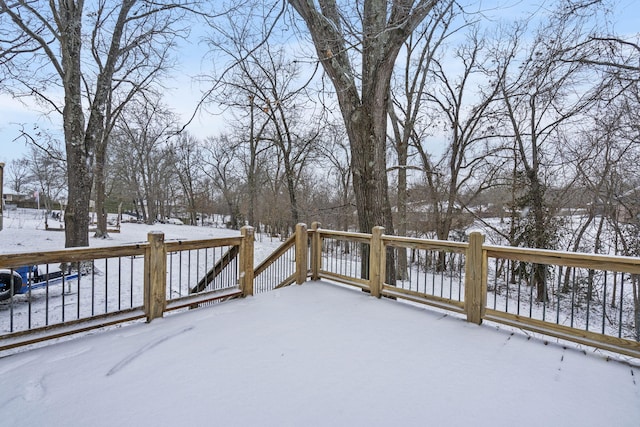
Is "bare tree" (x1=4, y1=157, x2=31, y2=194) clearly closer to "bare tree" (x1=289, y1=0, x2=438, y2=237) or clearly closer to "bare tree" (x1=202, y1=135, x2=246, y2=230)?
"bare tree" (x1=202, y1=135, x2=246, y2=230)

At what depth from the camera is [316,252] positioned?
18.4 ft

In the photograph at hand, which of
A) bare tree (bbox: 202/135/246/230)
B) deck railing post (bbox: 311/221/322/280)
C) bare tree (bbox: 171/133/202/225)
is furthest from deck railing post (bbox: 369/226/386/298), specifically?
bare tree (bbox: 171/133/202/225)

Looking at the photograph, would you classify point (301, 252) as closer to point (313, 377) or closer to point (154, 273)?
point (154, 273)

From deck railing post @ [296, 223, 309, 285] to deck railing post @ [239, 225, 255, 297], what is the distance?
3.09ft

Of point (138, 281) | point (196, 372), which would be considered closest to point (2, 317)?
point (138, 281)

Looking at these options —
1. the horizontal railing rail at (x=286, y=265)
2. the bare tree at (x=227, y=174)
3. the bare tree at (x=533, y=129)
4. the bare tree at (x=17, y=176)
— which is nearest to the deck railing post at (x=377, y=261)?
the horizontal railing rail at (x=286, y=265)

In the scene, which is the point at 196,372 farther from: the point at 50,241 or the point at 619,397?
the point at 50,241

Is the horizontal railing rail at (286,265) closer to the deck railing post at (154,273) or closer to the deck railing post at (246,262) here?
the deck railing post at (246,262)

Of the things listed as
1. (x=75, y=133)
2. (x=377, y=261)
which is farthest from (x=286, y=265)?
(x=75, y=133)

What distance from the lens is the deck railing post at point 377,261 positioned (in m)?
4.60

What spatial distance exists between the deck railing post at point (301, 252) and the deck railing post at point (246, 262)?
941 millimetres

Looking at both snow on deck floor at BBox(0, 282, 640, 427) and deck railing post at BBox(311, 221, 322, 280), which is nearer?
snow on deck floor at BBox(0, 282, 640, 427)

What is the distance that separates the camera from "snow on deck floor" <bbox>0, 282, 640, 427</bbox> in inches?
80.3

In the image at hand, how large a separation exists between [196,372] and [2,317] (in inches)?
217
